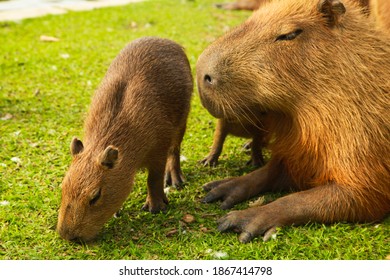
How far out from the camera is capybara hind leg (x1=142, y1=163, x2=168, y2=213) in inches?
169

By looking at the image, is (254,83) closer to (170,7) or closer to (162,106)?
(162,106)

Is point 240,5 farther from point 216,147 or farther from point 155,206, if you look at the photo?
point 155,206

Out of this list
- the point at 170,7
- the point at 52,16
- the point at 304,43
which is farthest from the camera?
the point at 170,7

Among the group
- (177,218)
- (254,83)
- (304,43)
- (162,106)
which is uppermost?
(304,43)

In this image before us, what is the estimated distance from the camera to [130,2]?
11.4 meters

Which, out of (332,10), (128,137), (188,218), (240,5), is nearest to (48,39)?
(240,5)

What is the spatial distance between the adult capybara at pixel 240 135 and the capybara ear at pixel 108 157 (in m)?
1.19

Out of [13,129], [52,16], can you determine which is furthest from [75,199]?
[52,16]

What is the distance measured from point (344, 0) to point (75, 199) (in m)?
2.39

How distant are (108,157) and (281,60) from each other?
1.32 meters

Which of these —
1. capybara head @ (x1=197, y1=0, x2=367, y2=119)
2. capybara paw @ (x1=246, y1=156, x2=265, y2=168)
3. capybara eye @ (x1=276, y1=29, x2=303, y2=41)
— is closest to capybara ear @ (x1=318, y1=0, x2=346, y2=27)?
capybara head @ (x1=197, y1=0, x2=367, y2=119)

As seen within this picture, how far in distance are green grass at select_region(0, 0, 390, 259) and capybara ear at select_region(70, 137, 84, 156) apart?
0.59 m

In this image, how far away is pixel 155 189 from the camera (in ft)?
14.0

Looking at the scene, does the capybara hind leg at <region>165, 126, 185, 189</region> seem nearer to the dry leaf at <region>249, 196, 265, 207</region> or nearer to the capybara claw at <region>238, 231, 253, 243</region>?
the dry leaf at <region>249, 196, 265, 207</region>
